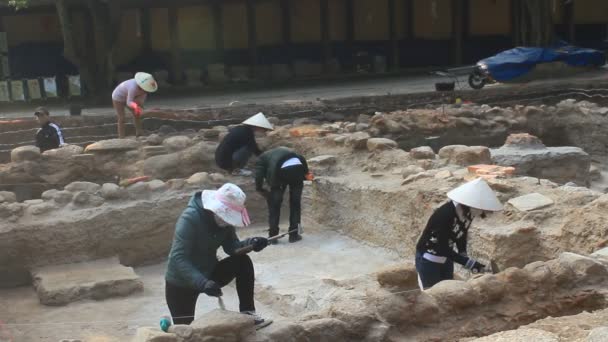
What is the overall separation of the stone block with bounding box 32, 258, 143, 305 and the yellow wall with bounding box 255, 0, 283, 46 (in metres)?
15.2

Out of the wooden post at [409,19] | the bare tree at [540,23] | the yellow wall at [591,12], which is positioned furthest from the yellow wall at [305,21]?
the yellow wall at [591,12]

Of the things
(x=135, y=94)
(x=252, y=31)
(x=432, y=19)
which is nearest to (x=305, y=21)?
(x=252, y=31)

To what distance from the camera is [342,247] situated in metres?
9.36

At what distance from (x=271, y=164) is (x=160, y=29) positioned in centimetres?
1364

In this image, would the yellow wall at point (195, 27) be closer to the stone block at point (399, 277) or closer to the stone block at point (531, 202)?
the stone block at point (531, 202)

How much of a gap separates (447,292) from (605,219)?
218cm

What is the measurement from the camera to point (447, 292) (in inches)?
209

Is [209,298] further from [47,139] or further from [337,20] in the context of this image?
[337,20]

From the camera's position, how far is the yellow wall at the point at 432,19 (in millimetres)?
24672

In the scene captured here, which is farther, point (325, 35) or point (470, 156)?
point (325, 35)

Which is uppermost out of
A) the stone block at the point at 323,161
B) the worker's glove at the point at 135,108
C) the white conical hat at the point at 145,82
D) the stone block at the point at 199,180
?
the white conical hat at the point at 145,82

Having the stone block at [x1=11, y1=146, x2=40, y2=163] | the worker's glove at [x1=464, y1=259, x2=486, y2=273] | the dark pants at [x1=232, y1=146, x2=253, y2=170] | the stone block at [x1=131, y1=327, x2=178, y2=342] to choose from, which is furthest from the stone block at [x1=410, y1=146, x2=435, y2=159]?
the stone block at [x1=131, y1=327, x2=178, y2=342]

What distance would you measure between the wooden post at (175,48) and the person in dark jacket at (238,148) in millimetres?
11406

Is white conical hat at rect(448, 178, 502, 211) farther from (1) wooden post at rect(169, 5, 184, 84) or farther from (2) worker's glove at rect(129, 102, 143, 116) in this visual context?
(1) wooden post at rect(169, 5, 184, 84)
